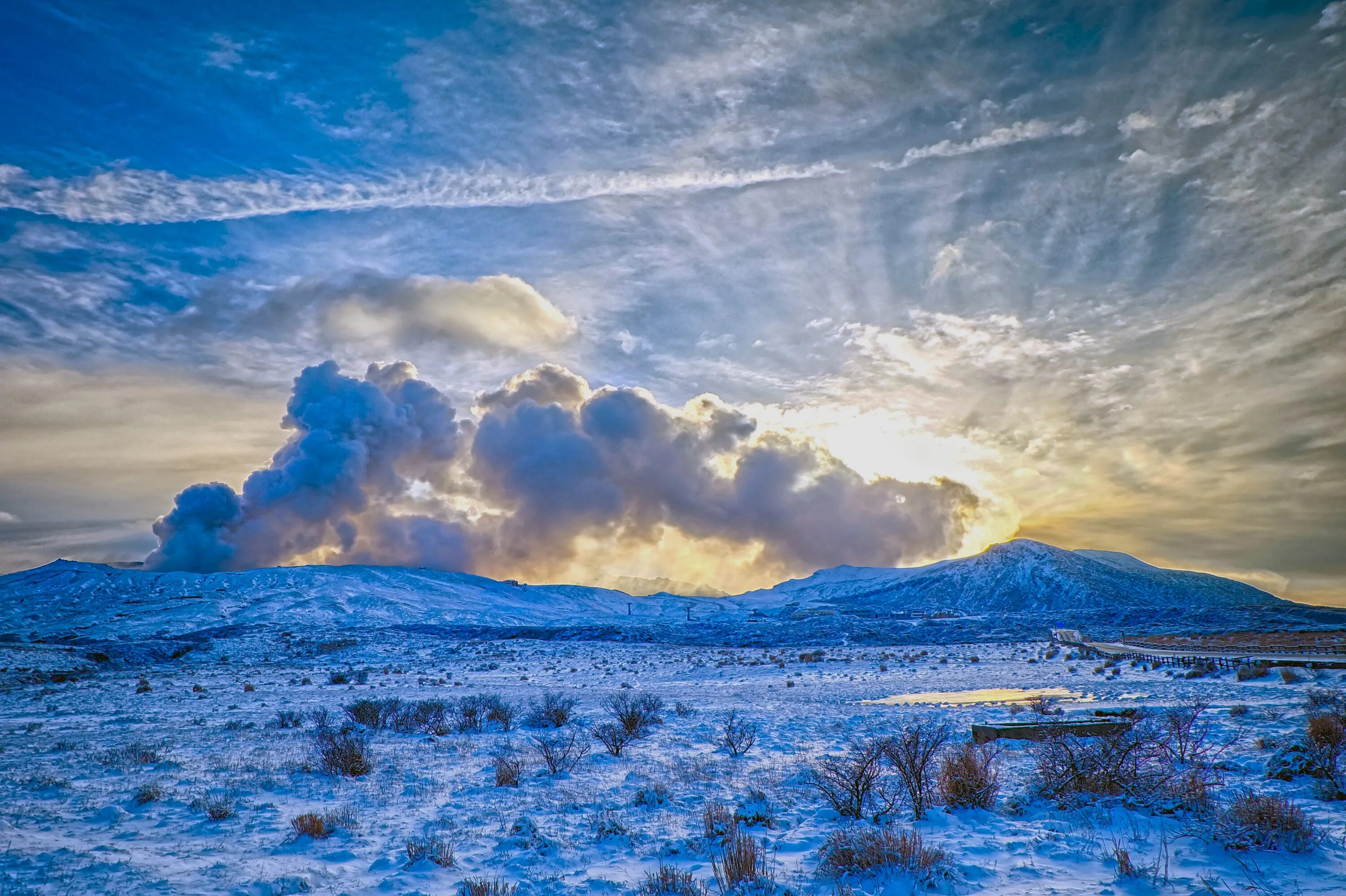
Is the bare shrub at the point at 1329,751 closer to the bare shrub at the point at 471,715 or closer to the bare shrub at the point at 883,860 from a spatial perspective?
the bare shrub at the point at 883,860

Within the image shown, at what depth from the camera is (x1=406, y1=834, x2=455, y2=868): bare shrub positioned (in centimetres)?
849

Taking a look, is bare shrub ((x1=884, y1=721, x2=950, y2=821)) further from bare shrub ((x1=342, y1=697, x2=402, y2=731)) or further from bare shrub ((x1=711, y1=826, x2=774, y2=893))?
bare shrub ((x1=342, y1=697, x2=402, y2=731))

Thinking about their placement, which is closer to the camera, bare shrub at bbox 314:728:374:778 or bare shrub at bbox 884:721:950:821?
bare shrub at bbox 884:721:950:821

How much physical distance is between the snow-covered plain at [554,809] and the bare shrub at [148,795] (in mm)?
163

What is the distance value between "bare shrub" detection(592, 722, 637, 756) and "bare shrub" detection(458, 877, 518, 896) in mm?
7932

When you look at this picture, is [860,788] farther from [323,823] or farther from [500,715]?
[500,715]

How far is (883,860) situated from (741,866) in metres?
1.50

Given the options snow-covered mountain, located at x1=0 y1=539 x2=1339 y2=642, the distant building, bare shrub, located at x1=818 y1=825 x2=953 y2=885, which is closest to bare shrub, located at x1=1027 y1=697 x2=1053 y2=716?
bare shrub, located at x1=818 y1=825 x2=953 y2=885

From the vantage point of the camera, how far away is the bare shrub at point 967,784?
10023 mm

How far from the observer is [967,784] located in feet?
33.3

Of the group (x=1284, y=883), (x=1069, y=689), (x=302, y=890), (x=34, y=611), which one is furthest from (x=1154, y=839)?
(x=34, y=611)

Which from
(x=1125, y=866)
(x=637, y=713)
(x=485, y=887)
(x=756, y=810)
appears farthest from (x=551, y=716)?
(x=1125, y=866)

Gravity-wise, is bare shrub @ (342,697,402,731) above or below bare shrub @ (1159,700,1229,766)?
below

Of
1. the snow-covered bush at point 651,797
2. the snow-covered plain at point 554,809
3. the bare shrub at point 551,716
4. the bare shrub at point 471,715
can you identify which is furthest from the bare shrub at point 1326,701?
the bare shrub at point 471,715
